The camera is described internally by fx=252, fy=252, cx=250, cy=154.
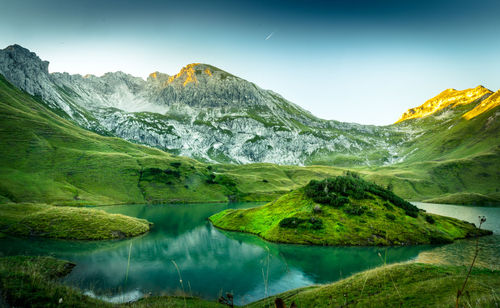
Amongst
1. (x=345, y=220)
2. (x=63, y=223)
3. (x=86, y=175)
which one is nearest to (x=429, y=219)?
(x=345, y=220)

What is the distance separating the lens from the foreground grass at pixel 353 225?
59.9 metres

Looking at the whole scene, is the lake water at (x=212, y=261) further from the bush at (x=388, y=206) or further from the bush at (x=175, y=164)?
the bush at (x=175, y=164)

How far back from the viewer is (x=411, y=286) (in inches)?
811

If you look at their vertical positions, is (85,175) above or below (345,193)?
below

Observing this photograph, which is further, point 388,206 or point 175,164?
point 175,164

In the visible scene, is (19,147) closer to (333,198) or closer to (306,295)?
(333,198)

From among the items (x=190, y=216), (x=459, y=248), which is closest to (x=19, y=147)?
(x=190, y=216)

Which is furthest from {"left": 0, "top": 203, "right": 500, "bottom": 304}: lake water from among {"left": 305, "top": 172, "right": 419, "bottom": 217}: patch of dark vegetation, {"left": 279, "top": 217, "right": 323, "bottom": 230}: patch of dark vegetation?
{"left": 305, "top": 172, "right": 419, "bottom": 217}: patch of dark vegetation

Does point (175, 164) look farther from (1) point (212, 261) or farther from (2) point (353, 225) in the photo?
(2) point (353, 225)

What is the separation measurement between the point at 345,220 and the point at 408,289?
45.8 metres

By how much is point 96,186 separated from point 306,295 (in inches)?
5401

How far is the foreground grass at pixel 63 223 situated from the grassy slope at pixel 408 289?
5057 cm

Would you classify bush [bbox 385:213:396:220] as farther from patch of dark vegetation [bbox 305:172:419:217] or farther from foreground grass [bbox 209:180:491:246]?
patch of dark vegetation [bbox 305:172:419:217]

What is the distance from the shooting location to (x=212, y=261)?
49.5 meters
